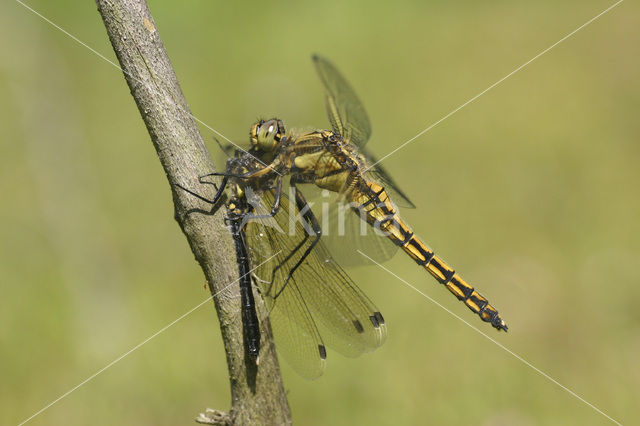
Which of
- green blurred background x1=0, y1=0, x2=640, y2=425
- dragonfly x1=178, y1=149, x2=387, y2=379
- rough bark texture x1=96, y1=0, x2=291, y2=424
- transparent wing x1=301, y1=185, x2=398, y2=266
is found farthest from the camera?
green blurred background x1=0, y1=0, x2=640, y2=425

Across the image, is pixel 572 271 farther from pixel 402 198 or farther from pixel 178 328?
pixel 178 328

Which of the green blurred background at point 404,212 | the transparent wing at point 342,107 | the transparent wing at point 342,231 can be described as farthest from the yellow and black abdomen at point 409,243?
the green blurred background at point 404,212

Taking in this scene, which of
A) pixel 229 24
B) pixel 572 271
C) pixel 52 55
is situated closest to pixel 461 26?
pixel 229 24

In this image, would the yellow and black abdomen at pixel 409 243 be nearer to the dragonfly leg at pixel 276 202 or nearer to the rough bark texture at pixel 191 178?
the dragonfly leg at pixel 276 202

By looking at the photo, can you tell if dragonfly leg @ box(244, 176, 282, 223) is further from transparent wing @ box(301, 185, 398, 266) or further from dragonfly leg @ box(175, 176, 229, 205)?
dragonfly leg @ box(175, 176, 229, 205)

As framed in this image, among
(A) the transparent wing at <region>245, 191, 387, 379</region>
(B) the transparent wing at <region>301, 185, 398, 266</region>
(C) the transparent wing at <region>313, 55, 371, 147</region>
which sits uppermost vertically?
(C) the transparent wing at <region>313, 55, 371, 147</region>

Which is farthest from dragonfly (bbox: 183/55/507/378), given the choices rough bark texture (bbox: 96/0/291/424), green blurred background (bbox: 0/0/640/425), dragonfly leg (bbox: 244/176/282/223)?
rough bark texture (bbox: 96/0/291/424)

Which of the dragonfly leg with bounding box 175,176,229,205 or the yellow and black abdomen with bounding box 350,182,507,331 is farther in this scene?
the yellow and black abdomen with bounding box 350,182,507,331
